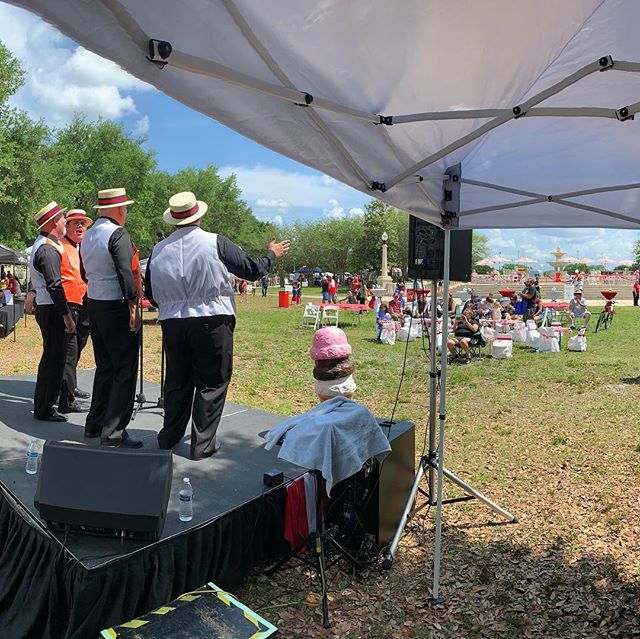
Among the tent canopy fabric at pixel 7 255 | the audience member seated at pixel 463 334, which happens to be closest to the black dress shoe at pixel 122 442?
the audience member seated at pixel 463 334

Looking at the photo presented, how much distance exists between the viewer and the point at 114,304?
4.09 meters

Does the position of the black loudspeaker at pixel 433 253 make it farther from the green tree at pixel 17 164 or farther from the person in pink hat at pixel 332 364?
the green tree at pixel 17 164

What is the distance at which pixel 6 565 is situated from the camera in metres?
3.10

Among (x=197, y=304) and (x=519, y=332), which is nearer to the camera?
(x=197, y=304)

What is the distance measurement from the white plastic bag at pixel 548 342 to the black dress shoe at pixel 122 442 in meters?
11.0

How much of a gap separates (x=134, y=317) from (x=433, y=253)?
2.25m

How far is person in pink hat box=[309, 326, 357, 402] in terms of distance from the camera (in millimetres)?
3459

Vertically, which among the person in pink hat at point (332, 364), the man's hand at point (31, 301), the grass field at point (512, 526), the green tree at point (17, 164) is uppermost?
the green tree at point (17, 164)

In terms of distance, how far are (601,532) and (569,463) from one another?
1.48m

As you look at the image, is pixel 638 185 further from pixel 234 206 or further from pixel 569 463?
pixel 234 206

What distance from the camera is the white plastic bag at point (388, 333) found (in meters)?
14.6

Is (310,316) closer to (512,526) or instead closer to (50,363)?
(50,363)

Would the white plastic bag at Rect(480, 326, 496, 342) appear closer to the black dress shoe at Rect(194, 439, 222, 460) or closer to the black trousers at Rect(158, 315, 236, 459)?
the black dress shoe at Rect(194, 439, 222, 460)

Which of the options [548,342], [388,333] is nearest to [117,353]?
[388,333]
